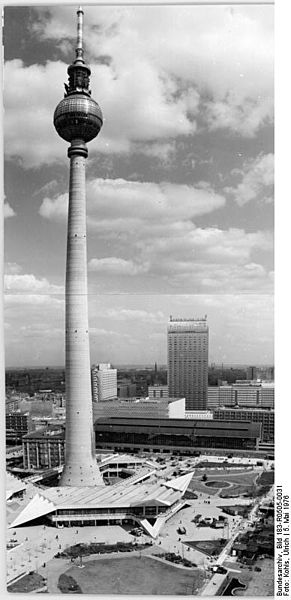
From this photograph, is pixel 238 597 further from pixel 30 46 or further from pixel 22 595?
pixel 30 46

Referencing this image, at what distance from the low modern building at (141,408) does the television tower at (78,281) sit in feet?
0.66

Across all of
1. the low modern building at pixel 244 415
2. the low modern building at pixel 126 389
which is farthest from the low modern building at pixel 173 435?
the low modern building at pixel 126 389

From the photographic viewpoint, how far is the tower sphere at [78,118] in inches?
144

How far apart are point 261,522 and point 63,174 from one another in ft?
8.92

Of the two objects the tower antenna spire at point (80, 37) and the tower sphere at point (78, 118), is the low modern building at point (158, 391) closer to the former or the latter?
the tower sphere at point (78, 118)

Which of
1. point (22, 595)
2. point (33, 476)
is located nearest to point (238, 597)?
point (22, 595)

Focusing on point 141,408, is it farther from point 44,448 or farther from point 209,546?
point 209,546

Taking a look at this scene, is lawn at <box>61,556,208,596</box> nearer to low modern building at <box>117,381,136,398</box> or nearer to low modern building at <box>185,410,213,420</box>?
low modern building at <box>117,381,136,398</box>

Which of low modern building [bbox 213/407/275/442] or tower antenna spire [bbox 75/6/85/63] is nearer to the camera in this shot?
tower antenna spire [bbox 75/6/85/63]

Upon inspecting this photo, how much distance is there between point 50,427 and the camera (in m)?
5.00

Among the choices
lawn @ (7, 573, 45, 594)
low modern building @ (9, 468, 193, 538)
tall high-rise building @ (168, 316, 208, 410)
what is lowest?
lawn @ (7, 573, 45, 594)

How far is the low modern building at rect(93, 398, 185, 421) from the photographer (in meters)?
4.81

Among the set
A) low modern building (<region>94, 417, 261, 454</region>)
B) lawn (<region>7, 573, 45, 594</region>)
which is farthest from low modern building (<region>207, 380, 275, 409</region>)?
lawn (<region>7, 573, 45, 594</region>)

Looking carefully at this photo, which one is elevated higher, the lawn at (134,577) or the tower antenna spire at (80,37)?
the tower antenna spire at (80,37)
